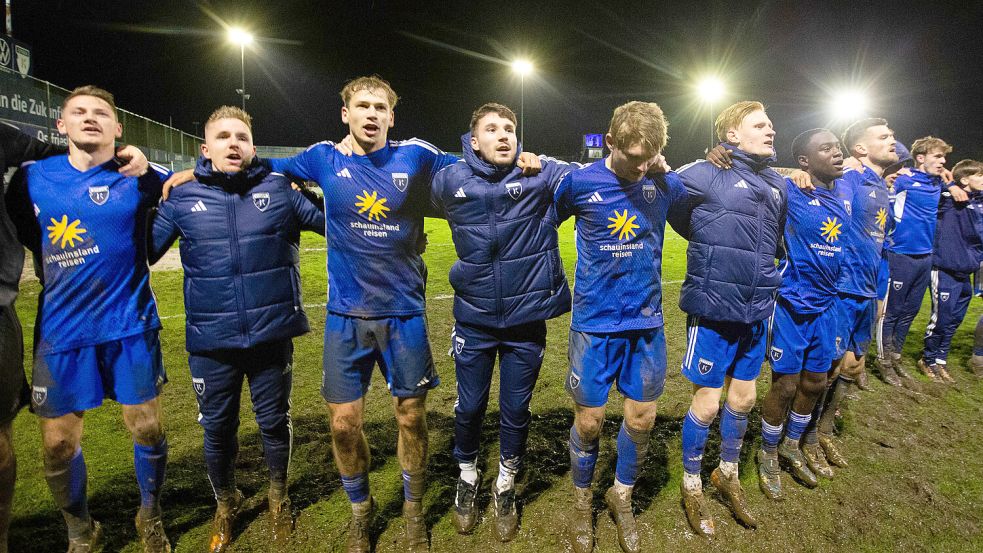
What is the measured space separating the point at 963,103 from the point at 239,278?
36.1 m

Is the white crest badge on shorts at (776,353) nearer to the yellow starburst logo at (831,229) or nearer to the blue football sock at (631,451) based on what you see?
the yellow starburst logo at (831,229)

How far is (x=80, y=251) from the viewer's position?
2.86 metres

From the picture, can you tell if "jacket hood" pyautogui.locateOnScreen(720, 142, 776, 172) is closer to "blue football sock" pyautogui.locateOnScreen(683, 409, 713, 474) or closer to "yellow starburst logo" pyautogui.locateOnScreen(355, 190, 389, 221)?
"blue football sock" pyautogui.locateOnScreen(683, 409, 713, 474)

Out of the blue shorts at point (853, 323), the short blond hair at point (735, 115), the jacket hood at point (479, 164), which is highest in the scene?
the short blond hair at point (735, 115)

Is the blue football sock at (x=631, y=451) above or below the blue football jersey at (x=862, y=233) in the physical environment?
below

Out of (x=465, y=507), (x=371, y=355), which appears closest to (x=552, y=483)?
(x=465, y=507)

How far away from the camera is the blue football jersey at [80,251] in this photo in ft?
9.31

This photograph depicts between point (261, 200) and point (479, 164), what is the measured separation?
4.09ft

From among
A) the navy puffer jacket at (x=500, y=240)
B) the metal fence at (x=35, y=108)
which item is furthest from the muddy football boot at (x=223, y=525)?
the metal fence at (x=35, y=108)

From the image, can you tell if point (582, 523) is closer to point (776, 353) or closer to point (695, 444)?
point (695, 444)

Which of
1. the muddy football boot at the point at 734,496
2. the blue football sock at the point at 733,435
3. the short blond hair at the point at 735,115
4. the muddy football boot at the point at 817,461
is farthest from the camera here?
the muddy football boot at the point at 817,461

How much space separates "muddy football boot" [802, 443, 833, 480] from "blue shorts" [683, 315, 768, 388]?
1.09m

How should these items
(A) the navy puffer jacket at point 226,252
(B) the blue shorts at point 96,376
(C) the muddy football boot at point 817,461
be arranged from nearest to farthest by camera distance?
1. (B) the blue shorts at point 96,376
2. (A) the navy puffer jacket at point 226,252
3. (C) the muddy football boot at point 817,461

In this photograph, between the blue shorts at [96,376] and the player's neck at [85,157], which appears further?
the player's neck at [85,157]
